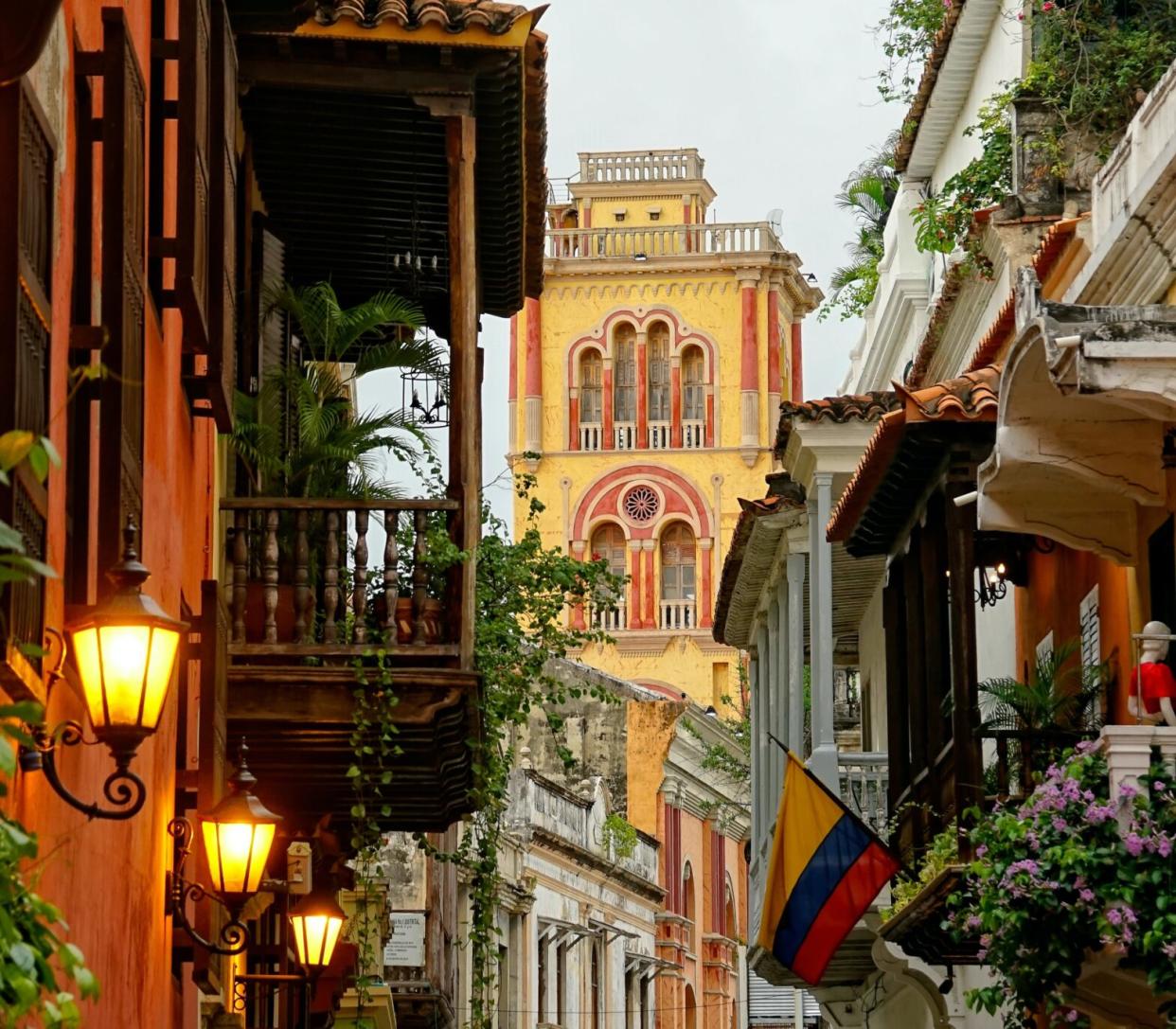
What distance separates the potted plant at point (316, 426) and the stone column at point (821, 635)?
628 cm

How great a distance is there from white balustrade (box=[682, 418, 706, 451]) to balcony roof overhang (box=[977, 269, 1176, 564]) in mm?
69183

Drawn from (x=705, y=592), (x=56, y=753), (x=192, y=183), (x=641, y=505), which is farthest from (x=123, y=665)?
(x=641, y=505)

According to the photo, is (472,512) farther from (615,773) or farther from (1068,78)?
(615,773)

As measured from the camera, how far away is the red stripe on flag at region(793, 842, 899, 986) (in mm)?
17578

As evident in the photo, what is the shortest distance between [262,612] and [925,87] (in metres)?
13.3

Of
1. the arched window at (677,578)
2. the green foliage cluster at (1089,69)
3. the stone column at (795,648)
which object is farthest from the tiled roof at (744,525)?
the arched window at (677,578)

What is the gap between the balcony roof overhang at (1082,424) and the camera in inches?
422

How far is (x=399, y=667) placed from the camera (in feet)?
43.2

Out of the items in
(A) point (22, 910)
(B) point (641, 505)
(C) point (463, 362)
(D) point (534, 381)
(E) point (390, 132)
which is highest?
(D) point (534, 381)

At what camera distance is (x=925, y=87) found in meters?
24.8

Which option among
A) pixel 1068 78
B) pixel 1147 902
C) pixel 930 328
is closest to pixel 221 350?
pixel 1147 902

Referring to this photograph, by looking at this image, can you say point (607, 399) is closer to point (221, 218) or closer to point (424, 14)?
point (424, 14)

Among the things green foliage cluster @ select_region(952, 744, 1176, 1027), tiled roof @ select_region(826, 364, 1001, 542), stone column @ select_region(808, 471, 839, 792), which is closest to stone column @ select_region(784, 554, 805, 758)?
stone column @ select_region(808, 471, 839, 792)

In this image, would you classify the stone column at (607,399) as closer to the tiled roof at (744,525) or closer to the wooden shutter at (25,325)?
the tiled roof at (744,525)
